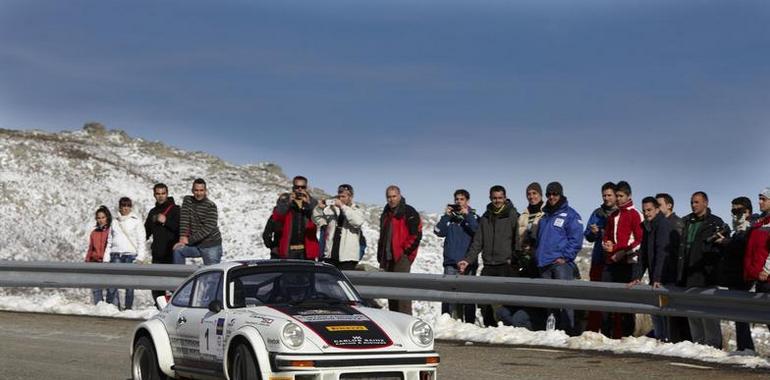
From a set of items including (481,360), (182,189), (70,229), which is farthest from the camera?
(182,189)

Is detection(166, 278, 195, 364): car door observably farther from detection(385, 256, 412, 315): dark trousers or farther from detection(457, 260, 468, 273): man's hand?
detection(385, 256, 412, 315): dark trousers

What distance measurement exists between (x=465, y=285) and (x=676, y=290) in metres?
3.75

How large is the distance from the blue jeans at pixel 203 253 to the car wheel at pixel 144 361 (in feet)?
27.5

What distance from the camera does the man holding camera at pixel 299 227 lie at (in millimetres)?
19344

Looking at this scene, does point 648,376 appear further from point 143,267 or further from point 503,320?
point 143,267

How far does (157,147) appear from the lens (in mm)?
58094

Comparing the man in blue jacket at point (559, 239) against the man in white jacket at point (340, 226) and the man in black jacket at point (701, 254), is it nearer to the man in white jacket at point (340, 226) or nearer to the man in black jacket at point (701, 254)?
the man in black jacket at point (701, 254)

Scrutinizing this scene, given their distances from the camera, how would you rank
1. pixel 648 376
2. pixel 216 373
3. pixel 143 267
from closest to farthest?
pixel 216 373, pixel 648 376, pixel 143 267

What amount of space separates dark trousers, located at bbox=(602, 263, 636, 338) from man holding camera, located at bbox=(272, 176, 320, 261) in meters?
4.92

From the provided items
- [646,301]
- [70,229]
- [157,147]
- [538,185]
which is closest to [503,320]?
[538,185]

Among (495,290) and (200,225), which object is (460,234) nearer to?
(495,290)

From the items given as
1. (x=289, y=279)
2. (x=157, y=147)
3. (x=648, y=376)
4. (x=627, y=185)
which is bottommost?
(x=648, y=376)

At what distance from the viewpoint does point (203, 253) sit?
20.7 m

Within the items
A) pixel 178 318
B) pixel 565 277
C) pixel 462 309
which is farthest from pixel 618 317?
pixel 178 318
